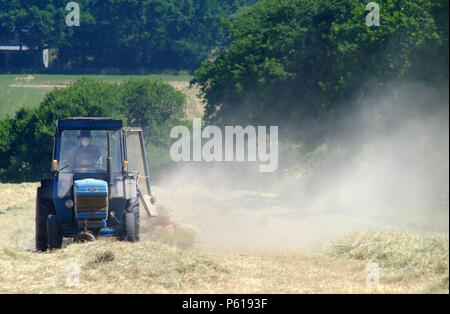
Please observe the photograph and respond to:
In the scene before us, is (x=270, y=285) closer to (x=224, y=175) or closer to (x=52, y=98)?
(x=224, y=175)

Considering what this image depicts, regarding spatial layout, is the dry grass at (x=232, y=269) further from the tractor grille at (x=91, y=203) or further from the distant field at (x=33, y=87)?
the distant field at (x=33, y=87)

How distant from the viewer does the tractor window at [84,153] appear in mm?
18156

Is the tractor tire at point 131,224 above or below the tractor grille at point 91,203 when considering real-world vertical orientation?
below

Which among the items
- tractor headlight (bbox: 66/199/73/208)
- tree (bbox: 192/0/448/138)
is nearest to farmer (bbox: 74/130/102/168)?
tractor headlight (bbox: 66/199/73/208)

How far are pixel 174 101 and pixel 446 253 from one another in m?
60.6

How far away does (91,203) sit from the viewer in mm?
17391

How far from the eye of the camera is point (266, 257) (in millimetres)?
17391

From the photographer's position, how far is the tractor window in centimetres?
1816

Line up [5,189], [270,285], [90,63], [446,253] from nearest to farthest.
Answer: [270,285] < [446,253] < [5,189] < [90,63]

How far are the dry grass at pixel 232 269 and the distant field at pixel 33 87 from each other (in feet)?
203

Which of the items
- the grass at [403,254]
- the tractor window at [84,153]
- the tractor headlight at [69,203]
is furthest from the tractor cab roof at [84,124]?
the grass at [403,254]

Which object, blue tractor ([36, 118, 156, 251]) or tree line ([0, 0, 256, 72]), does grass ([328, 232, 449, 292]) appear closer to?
blue tractor ([36, 118, 156, 251])

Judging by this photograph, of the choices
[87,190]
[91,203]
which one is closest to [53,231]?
[91,203]
